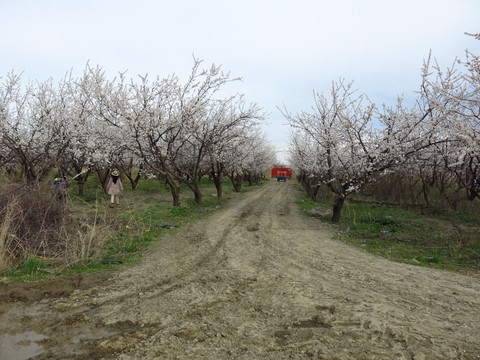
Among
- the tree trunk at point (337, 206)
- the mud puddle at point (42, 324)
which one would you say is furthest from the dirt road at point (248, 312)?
the tree trunk at point (337, 206)

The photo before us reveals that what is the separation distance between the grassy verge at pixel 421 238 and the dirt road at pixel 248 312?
114 cm

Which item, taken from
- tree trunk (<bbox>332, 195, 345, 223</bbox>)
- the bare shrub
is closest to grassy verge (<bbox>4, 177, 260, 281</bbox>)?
the bare shrub

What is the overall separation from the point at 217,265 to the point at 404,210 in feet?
39.6

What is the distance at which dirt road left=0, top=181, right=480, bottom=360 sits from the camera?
3197 millimetres

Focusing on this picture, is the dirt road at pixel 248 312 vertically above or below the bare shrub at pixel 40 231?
below

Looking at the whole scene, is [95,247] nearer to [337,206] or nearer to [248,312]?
[248,312]

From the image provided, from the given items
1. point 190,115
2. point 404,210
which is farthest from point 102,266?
point 404,210

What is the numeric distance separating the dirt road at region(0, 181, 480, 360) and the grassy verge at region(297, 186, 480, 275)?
3.74 feet

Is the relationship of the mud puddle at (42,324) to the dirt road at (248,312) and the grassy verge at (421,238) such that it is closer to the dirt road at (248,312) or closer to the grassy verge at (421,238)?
the dirt road at (248,312)

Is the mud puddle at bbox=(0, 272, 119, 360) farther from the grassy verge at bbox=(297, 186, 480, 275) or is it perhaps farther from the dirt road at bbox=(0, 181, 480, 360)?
the grassy verge at bbox=(297, 186, 480, 275)

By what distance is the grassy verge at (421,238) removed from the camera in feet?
23.1

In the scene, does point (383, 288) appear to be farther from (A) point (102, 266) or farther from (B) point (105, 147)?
(B) point (105, 147)

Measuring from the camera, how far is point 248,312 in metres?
4.03

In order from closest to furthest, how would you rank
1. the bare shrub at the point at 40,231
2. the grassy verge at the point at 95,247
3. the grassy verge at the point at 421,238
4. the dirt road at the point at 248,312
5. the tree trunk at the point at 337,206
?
the dirt road at the point at 248,312 → the grassy verge at the point at 95,247 → the bare shrub at the point at 40,231 → the grassy verge at the point at 421,238 → the tree trunk at the point at 337,206
